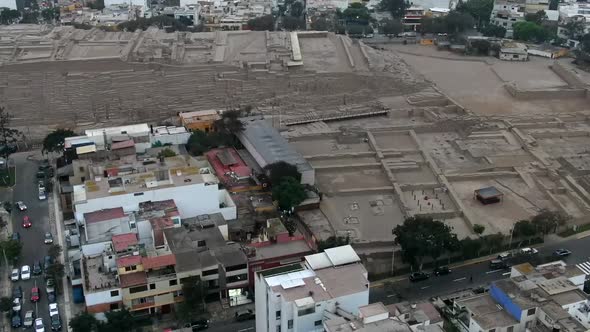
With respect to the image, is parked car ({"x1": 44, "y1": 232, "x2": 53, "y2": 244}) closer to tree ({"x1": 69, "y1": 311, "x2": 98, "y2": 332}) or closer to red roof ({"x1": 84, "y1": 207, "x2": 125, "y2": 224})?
red roof ({"x1": 84, "y1": 207, "x2": 125, "y2": 224})

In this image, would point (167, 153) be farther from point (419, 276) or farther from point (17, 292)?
point (419, 276)

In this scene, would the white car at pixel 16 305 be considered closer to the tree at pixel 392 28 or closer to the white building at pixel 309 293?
the white building at pixel 309 293

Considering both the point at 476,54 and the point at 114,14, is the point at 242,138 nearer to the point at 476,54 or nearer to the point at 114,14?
the point at 476,54

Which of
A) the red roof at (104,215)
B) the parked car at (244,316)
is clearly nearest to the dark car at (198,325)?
the parked car at (244,316)

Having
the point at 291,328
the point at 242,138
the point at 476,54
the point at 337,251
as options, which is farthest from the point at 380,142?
the point at 476,54

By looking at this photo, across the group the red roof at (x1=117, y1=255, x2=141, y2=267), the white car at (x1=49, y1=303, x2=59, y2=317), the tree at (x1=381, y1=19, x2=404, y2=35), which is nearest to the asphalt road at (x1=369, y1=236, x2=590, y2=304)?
the red roof at (x1=117, y1=255, x2=141, y2=267)
